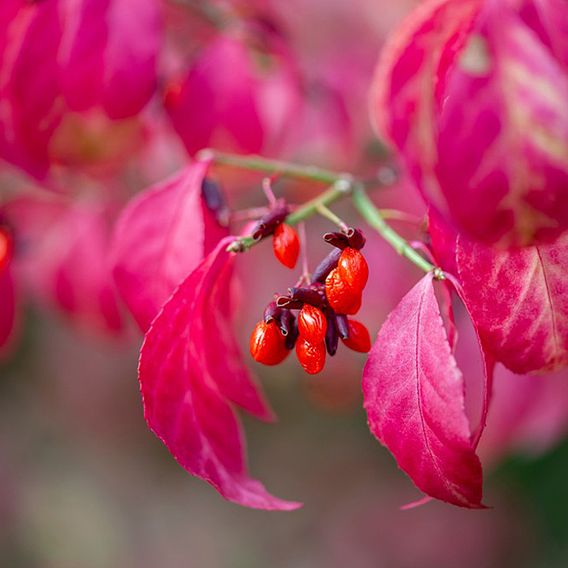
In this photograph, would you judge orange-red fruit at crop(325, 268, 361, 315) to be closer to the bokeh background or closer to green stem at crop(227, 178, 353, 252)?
green stem at crop(227, 178, 353, 252)

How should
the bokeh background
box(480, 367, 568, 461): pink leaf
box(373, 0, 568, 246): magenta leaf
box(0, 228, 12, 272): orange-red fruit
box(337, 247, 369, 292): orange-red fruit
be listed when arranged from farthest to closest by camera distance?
the bokeh background, box(480, 367, 568, 461): pink leaf, box(0, 228, 12, 272): orange-red fruit, box(337, 247, 369, 292): orange-red fruit, box(373, 0, 568, 246): magenta leaf

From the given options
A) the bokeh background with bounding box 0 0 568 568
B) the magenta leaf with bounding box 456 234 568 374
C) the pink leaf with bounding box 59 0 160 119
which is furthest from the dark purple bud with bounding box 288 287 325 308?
the bokeh background with bounding box 0 0 568 568

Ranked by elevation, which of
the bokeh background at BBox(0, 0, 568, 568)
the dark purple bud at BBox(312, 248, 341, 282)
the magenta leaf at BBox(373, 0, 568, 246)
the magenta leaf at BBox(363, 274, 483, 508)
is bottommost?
the bokeh background at BBox(0, 0, 568, 568)

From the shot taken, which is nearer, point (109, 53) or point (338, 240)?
point (338, 240)

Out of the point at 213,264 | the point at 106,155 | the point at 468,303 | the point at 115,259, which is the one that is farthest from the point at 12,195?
the point at 468,303

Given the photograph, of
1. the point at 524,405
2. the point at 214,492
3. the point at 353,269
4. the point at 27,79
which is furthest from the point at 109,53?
the point at 214,492

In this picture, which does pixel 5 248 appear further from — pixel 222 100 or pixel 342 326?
pixel 342 326

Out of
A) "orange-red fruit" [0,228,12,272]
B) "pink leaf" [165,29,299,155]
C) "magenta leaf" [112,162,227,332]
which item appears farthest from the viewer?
"pink leaf" [165,29,299,155]
